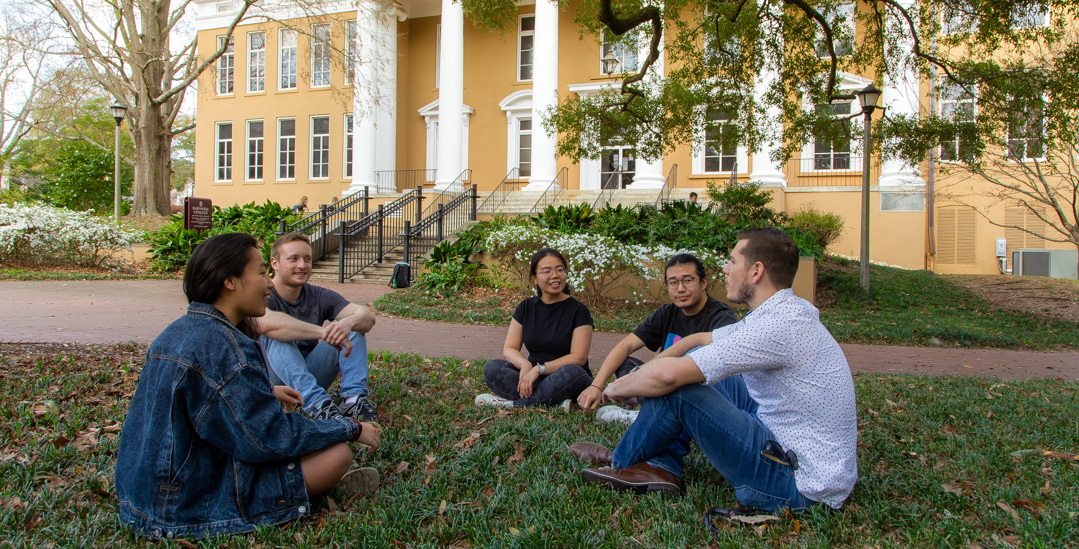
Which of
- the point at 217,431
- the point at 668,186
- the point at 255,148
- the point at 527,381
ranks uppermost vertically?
the point at 255,148

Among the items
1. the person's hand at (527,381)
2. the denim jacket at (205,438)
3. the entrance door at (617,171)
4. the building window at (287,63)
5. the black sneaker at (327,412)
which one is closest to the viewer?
the denim jacket at (205,438)

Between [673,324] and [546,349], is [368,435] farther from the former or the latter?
[673,324]

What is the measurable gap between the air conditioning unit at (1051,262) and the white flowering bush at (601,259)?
13609 mm

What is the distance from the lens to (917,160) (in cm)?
1108

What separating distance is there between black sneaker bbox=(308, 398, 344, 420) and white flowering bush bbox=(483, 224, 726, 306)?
624 centimetres

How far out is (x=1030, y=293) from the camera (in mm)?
13523

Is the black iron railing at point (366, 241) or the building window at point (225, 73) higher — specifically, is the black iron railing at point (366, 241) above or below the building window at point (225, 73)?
below

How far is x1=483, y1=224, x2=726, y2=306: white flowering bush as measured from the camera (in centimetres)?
1025

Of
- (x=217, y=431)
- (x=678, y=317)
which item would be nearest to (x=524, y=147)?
(x=678, y=317)

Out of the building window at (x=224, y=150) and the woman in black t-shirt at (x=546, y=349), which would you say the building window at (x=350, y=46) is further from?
the woman in black t-shirt at (x=546, y=349)

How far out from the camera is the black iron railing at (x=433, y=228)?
14.7 metres

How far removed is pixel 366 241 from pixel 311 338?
1240 cm

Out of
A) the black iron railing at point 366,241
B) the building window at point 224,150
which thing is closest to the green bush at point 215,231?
the black iron railing at point 366,241

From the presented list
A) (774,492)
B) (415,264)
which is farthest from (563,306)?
(415,264)
